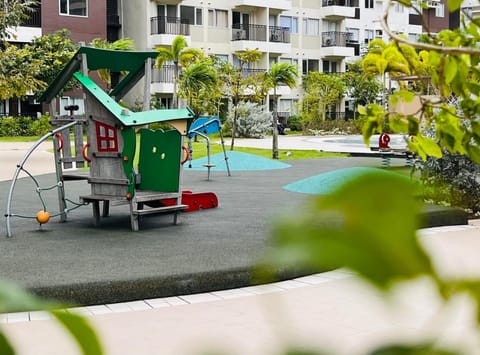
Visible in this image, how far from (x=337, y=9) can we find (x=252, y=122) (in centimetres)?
1447

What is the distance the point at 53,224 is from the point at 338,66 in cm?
4252

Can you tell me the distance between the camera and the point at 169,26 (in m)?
40.7

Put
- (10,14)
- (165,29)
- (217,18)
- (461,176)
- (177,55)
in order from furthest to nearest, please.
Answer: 1. (217,18)
2. (165,29)
3. (177,55)
4. (10,14)
5. (461,176)

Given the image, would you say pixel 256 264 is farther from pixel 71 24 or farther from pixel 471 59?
pixel 71 24

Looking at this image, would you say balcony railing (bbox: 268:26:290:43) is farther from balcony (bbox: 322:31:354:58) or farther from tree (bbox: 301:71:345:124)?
balcony (bbox: 322:31:354:58)

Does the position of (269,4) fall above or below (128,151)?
above

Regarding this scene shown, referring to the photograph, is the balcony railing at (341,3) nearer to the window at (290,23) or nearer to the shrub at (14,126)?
the window at (290,23)

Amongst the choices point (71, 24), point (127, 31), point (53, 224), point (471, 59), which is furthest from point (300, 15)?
point (471, 59)

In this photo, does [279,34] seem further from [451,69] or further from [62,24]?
[451,69]

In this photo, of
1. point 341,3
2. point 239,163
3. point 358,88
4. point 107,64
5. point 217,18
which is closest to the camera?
point 107,64

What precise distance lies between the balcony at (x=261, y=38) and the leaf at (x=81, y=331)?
4311 cm

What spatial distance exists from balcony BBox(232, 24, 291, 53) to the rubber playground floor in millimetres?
32652

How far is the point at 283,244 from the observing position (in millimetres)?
268

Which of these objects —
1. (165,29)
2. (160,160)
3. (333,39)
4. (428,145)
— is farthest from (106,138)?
(333,39)
